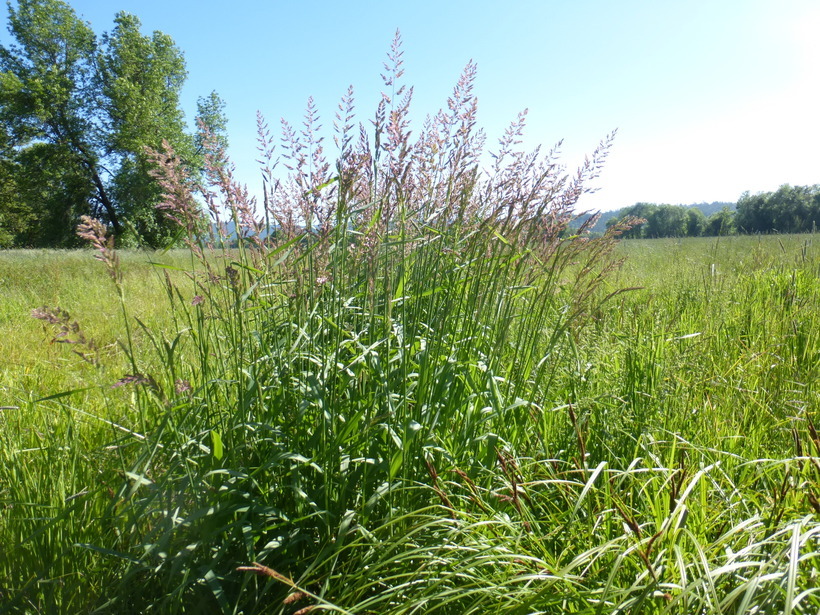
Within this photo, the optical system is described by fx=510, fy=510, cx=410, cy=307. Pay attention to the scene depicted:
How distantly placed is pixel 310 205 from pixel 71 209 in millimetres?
31714

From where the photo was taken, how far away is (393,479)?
52.7 inches

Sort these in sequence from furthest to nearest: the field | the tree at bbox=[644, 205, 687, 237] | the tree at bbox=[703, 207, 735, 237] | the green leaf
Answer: the tree at bbox=[644, 205, 687, 237] < the tree at bbox=[703, 207, 735, 237] < the green leaf < the field

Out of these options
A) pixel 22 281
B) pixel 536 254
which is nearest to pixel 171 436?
pixel 536 254

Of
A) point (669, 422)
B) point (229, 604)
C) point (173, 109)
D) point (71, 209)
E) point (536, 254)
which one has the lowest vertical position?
point (229, 604)

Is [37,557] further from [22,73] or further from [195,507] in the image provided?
[22,73]

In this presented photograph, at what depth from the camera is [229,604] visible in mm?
1225

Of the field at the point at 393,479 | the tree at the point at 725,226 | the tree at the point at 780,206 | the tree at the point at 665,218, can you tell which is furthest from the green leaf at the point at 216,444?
the tree at the point at 665,218

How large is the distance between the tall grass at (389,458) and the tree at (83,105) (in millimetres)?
25337

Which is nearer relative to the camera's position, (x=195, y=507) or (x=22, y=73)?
(x=195, y=507)

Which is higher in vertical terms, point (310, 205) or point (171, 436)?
point (310, 205)

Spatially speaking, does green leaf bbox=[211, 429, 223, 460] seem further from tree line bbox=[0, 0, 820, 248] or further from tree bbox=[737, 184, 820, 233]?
tree bbox=[737, 184, 820, 233]

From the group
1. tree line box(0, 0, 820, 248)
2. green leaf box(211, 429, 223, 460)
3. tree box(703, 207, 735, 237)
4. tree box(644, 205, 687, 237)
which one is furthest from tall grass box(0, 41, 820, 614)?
tree box(644, 205, 687, 237)

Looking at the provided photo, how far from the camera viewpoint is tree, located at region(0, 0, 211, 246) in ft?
79.8

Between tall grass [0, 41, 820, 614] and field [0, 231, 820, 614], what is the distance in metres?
0.01
